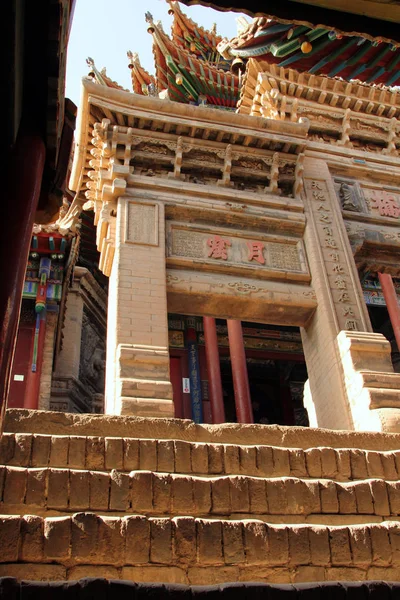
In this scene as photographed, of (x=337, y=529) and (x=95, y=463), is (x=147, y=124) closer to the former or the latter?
(x=95, y=463)

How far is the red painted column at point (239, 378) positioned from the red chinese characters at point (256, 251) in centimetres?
329

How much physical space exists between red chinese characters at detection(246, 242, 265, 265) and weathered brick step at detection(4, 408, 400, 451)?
4030mm

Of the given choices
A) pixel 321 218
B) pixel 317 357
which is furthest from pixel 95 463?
pixel 321 218

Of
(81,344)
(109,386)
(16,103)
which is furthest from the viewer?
(81,344)

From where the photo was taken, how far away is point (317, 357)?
9.27 m

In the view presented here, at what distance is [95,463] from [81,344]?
33.2ft

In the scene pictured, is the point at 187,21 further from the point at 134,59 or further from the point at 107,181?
the point at 107,181

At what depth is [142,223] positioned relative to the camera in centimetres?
930

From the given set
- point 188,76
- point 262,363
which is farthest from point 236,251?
point 188,76

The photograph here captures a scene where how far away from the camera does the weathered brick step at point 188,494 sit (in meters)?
4.43

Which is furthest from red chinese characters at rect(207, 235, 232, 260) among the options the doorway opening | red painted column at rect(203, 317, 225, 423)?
the doorway opening

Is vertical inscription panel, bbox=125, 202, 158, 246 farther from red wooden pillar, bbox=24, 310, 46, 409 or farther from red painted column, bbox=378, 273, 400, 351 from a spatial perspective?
red painted column, bbox=378, 273, 400, 351

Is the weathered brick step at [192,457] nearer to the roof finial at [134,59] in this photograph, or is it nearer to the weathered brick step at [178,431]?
the weathered brick step at [178,431]

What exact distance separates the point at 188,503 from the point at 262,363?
38.5 feet
